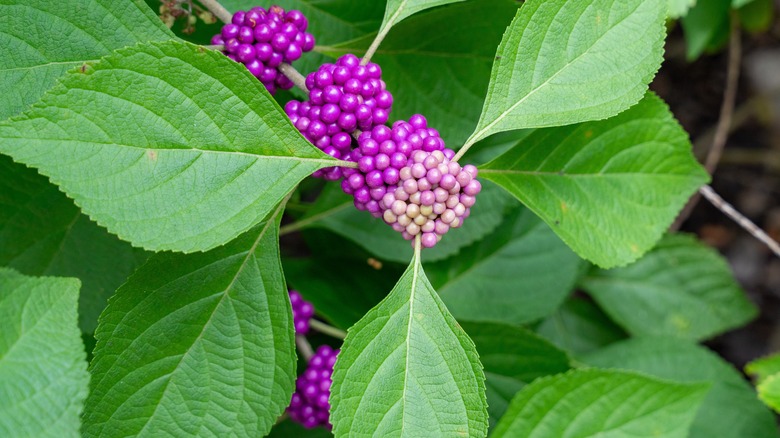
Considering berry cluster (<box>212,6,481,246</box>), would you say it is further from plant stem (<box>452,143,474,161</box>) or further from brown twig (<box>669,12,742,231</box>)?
brown twig (<box>669,12,742,231</box>)

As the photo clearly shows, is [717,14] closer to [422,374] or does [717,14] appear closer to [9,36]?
[422,374]

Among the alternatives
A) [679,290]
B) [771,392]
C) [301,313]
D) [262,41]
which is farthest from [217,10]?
[679,290]

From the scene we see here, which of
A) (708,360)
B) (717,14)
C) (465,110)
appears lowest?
(708,360)

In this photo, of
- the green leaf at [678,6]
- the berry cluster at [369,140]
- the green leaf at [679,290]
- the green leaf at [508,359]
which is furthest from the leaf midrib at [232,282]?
the green leaf at [679,290]

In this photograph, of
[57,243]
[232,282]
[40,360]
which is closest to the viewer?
[40,360]

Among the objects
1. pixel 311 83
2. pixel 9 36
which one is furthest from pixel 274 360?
pixel 9 36

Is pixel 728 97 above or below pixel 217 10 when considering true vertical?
below

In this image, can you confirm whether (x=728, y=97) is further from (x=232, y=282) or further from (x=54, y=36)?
(x=54, y=36)
